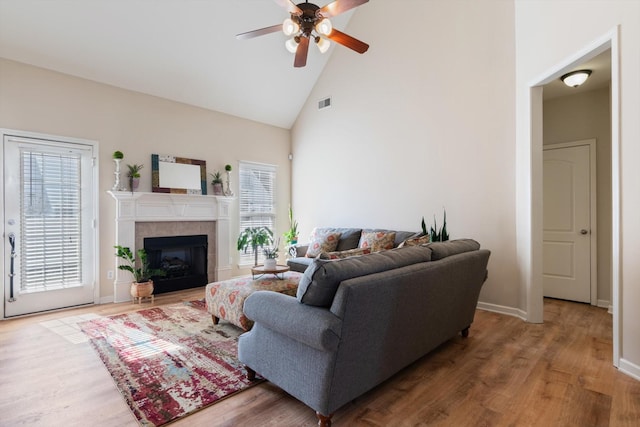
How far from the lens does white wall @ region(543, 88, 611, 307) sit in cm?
412

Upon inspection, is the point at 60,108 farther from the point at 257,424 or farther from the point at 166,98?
the point at 257,424

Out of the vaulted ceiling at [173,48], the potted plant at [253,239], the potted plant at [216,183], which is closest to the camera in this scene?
the vaulted ceiling at [173,48]

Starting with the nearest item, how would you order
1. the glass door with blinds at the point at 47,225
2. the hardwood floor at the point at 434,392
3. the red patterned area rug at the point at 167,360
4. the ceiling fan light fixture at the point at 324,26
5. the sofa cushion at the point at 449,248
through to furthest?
the hardwood floor at the point at 434,392, the red patterned area rug at the point at 167,360, the sofa cushion at the point at 449,248, the ceiling fan light fixture at the point at 324,26, the glass door with blinds at the point at 47,225

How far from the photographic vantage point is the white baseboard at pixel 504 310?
3689 millimetres

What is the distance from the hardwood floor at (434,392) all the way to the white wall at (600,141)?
52.9 inches

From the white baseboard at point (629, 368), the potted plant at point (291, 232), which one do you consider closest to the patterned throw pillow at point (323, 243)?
the potted plant at point (291, 232)

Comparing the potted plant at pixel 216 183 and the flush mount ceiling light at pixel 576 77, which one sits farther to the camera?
the potted plant at pixel 216 183

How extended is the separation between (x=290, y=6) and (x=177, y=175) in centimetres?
325

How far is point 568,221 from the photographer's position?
443cm

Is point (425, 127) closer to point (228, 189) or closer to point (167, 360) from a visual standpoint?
point (228, 189)

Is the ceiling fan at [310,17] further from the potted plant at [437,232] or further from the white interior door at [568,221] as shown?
the white interior door at [568,221]

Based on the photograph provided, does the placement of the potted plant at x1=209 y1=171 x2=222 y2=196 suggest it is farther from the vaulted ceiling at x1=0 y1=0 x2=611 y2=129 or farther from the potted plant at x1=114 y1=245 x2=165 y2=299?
the potted plant at x1=114 y1=245 x2=165 y2=299

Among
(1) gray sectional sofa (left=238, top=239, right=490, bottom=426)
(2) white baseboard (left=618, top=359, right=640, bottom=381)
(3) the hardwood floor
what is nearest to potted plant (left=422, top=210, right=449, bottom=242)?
(3) the hardwood floor

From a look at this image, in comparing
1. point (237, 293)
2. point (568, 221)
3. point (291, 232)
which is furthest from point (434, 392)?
point (291, 232)
